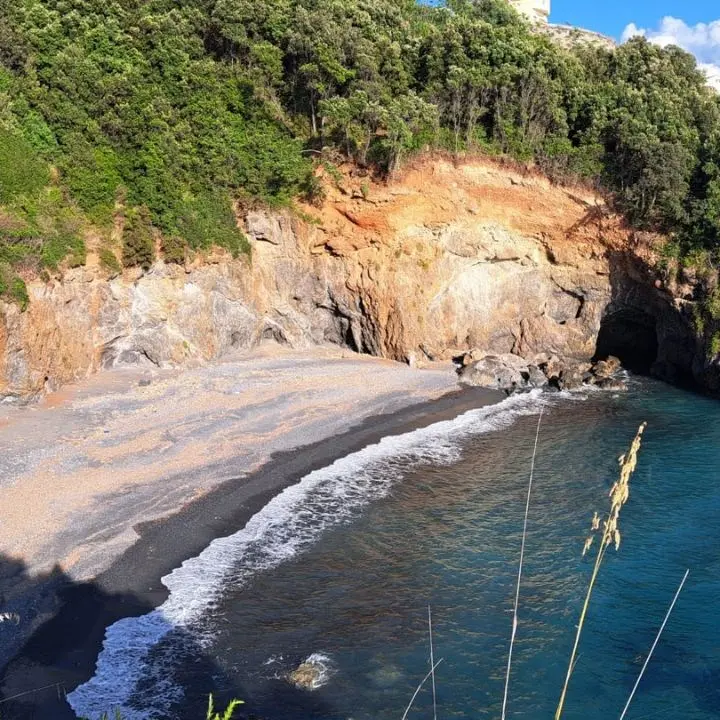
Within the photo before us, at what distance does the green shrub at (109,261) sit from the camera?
1082 inches

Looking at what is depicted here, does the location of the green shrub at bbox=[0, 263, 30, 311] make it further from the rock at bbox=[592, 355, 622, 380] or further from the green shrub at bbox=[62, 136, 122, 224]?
the rock at bbox=[592, 355, 622, 380]

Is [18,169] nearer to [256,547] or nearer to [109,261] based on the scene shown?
[109,261]

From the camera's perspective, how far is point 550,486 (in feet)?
68.2

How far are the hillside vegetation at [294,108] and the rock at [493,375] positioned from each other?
34.9 ft

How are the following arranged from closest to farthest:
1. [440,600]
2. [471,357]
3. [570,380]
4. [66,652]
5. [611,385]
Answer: [66,652] → [440,600] → [570,380] → [611,385] → [471,357]

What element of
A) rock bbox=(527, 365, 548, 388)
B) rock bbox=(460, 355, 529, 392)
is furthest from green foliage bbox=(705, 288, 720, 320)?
rock bbox=(460, 355, 529, 392)

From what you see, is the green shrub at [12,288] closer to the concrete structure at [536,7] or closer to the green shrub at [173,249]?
the green shrub at [173,249]

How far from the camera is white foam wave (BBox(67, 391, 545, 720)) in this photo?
11.5 metres

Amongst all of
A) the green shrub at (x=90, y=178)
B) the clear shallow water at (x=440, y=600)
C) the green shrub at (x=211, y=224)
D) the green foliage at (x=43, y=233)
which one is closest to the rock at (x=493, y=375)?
the clear shallow water at (x=440, y=600)

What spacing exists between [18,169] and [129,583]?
18722 mm

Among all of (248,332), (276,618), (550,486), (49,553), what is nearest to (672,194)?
(550,486)

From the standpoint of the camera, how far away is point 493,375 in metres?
33.7

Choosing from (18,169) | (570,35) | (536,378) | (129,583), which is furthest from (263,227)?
(570,35)

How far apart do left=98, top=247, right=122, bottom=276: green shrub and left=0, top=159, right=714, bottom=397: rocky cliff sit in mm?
5477
